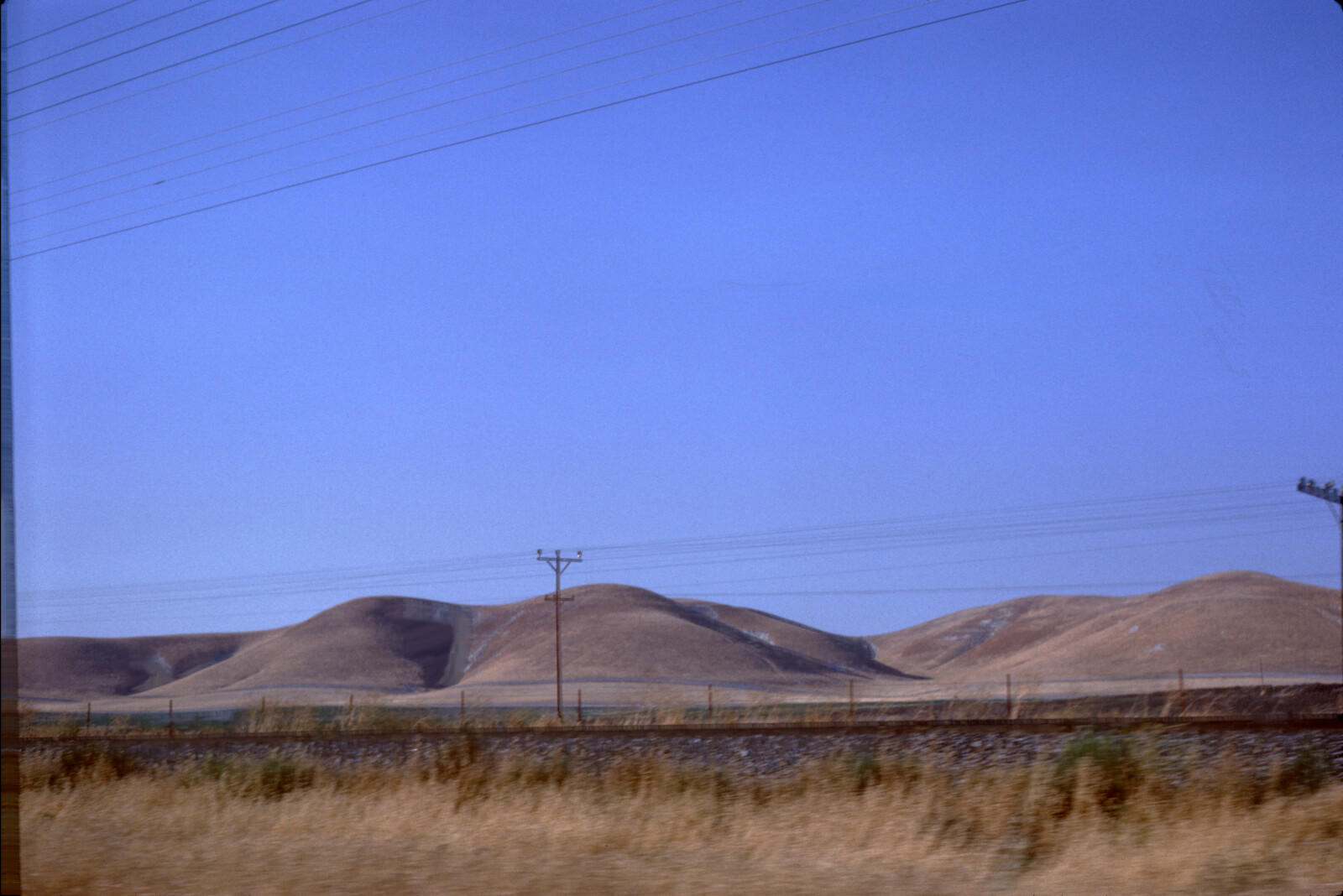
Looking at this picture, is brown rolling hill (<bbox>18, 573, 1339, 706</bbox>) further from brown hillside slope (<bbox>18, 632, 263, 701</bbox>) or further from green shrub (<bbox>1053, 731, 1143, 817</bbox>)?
green shrub (<bbox>1053, 731, 1143, 817</bbox>)

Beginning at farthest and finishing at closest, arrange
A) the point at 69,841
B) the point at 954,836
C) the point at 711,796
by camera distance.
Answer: the point at 711,796
the point at 69,841
the point at 954,836

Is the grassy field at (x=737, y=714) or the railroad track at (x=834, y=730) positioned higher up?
the railroad track at (x=834, y=730)

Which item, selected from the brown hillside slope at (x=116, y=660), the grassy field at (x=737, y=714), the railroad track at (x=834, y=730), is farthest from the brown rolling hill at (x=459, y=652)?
the railroad track at (x=834, y=730)

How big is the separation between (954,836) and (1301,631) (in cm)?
10285

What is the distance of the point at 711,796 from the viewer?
15.4 m

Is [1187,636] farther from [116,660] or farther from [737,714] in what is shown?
[116,660]

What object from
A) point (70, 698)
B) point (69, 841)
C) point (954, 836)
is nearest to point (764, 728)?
point (954, 836)

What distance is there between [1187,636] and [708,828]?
10542cm

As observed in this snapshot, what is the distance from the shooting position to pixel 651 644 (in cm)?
12850

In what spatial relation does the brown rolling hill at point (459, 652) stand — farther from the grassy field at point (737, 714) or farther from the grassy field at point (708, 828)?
the grassy field at point (708, 828)

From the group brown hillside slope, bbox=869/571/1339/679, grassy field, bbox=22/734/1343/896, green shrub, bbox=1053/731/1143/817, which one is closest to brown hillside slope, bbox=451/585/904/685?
brown hillside slope, bbox=869/571/1339/679

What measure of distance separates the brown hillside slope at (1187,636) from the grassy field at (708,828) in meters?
84.7

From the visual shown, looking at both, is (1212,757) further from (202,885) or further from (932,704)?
(932,704)

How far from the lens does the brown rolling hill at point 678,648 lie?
104438mm
